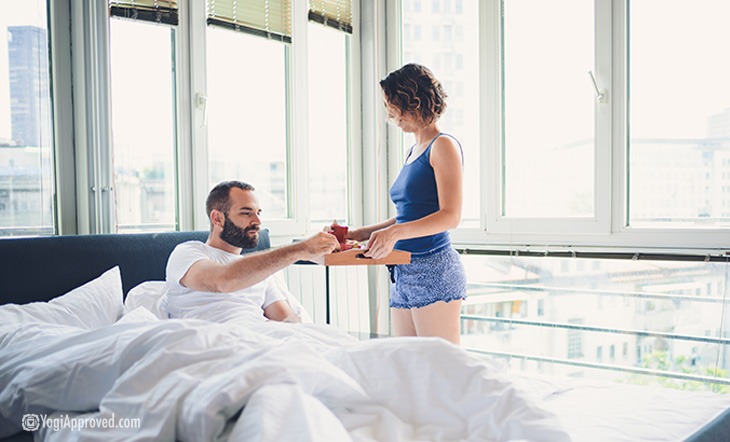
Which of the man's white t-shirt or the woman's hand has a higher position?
the woman's hand

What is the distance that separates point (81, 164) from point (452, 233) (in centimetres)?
195

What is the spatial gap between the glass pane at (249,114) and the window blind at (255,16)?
0.04 meters

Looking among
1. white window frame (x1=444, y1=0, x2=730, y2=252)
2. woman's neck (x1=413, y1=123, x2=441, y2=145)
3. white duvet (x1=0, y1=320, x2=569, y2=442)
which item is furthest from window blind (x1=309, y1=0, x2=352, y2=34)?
white duvet (x1=0, y1=320, x2=569, y2=442)

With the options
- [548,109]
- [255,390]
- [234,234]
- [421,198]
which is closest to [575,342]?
[548,109]

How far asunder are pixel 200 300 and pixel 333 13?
7.32 feet

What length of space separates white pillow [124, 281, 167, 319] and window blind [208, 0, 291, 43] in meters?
1.44

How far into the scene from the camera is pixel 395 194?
2.65 meters

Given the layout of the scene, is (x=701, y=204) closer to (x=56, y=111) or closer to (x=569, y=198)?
(x=569, y=198)

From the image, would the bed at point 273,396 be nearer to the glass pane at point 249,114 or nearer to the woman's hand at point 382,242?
the woman's hand at point 382,242

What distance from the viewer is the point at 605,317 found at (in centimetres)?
332

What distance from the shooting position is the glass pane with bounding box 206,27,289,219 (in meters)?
3.38

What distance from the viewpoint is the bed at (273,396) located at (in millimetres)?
1215

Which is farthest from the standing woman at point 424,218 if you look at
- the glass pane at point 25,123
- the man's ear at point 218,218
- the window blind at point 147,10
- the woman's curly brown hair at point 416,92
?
the glass pane at point 25,123

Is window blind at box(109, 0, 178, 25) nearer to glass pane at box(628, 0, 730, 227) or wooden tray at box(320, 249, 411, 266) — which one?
wooden tray at box(320, 249, 411, 266)
